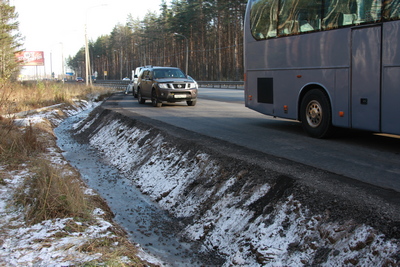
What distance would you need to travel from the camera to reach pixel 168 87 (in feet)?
60.1

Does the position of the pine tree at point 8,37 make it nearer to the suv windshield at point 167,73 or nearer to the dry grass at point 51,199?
the suv windshield at point 167,73

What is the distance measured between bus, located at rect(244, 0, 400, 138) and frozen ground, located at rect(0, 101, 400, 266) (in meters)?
2.78

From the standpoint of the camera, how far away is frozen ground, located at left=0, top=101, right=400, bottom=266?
389cm

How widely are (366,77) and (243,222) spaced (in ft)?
13.5

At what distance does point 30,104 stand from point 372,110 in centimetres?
1922

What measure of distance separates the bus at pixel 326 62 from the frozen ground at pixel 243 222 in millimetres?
2779

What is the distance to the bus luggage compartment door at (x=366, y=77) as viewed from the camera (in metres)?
7.41

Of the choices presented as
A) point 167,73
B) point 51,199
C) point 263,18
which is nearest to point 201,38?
point 167,73

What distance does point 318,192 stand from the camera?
16.2 feet

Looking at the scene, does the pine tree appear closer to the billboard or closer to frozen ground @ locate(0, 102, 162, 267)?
frozen ground @ locate(0, 102, 162, 267)

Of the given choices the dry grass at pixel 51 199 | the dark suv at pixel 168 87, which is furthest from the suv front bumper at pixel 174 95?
the dry grass at pixel 51 199

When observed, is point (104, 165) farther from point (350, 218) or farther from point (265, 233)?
point (350, 218)

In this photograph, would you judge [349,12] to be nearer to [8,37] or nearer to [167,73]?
[167,73]

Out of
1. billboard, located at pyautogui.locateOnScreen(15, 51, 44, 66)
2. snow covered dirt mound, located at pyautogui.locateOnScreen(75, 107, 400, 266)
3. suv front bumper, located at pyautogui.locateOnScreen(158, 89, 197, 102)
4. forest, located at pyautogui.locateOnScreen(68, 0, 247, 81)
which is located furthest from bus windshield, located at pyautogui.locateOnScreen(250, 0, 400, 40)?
billboard, located at pyautogui.locateOnScreen(15, 51, 44, 66)
